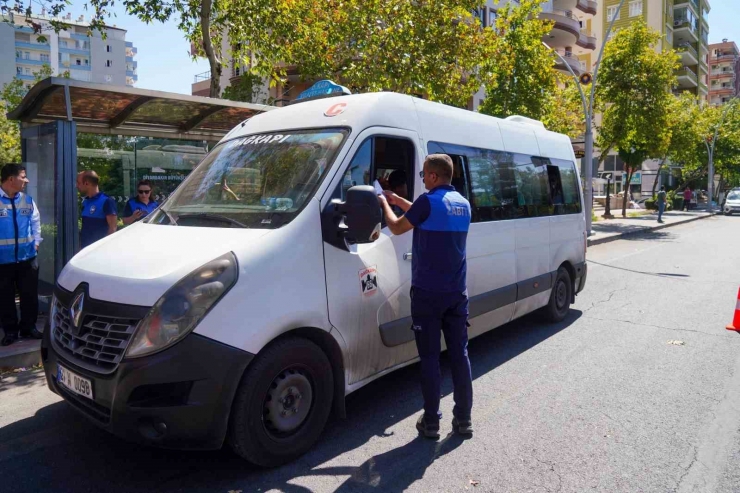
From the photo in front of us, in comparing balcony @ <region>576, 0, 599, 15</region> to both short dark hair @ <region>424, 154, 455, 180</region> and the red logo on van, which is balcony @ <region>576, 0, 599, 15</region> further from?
short dark hair @ <region>424, 154, 455, 180</region>

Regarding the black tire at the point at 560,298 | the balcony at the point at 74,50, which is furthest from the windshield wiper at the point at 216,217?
the balcony at the point at 74,50

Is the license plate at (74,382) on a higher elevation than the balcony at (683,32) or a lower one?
lower

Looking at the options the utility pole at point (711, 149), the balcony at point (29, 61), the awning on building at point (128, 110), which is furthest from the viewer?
the balcony at point (29, 61)

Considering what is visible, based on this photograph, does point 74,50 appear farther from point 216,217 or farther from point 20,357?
point 216,217

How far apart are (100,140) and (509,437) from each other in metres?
8.46

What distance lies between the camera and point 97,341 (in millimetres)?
3152

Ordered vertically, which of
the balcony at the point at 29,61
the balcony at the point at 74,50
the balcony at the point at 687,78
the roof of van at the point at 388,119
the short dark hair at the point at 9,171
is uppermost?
the balcony at the point at 74,50

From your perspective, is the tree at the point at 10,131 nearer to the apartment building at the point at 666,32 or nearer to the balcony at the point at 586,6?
the balcony at the point at 586,6

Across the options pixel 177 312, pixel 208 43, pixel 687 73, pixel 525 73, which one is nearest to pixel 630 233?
pixel 525 73

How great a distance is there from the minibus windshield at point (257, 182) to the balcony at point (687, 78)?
67.6m

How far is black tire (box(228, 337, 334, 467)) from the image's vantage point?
10.4 ft

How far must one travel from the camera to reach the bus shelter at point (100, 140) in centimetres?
652

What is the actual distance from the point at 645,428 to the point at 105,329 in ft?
11.8

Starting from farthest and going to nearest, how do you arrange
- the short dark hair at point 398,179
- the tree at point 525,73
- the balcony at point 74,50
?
the balcony at point 74,50
the tree at point 525,73
the short dark hair at point 398,179
